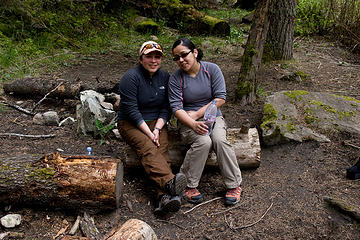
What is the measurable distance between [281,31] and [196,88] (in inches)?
154

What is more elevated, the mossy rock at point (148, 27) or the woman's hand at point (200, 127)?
the woman's hand at point (200, 127)

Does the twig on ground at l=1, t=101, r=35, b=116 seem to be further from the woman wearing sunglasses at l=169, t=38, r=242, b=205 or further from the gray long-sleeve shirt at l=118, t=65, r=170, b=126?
the woman wearing sunglasses at l=169, t=38, r=242, b=205

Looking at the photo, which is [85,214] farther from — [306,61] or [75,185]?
[306,61]

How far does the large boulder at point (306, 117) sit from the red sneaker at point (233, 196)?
0.98m

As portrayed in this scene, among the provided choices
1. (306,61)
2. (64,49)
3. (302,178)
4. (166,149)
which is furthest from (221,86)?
(64,49)

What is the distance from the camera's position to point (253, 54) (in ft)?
16.6

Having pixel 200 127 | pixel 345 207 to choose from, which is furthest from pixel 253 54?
pixel 345 207

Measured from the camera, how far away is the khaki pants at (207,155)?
11.2ft

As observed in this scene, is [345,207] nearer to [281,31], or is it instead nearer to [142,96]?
[142,96]

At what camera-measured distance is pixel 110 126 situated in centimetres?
455

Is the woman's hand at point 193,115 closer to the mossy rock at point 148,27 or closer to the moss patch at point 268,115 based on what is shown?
the moss patch at point 268,115

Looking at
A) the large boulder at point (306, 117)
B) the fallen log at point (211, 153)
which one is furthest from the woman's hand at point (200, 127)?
the large boulder at point (306, 117)

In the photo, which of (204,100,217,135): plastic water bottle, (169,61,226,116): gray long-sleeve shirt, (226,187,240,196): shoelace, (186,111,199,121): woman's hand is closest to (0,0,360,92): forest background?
(169,61,226,116): gray long-sleeve shirt

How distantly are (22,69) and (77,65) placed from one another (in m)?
1.24
